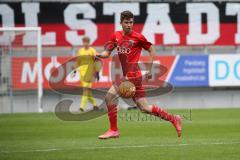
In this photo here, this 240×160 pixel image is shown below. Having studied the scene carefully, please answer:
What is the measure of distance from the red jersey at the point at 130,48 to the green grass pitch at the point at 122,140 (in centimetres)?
136

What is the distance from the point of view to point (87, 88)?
23.2 meters

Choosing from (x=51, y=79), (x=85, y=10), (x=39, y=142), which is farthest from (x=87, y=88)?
(x=39, y=142)

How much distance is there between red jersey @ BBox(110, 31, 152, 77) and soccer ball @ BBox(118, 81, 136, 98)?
0.80 ft

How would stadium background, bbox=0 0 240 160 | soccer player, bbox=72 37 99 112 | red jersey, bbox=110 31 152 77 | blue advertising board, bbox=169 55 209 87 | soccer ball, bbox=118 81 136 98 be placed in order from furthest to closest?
blue advertising board, bbox=169 55 209 87 → stadium background, bbox=0 0 240 160 → soccer player, bbox=72 37 99 112 → red jersey, bbox=110 31 152 77 → soccer ball, bbox=118 81 136 98

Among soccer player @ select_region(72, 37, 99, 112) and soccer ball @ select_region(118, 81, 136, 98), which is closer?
soccer ball @ select_region(118, 81, 136, 98)

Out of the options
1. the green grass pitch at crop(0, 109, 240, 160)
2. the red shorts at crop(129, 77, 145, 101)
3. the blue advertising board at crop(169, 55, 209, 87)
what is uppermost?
the red shorts at crop(129, 77, 145, 101)

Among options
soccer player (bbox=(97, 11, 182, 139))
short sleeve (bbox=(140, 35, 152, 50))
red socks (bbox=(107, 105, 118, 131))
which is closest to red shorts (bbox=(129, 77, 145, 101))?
soccer player (bbox=(97, 11, 182, 139))

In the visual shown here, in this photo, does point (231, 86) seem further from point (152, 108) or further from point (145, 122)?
point (152, 108)

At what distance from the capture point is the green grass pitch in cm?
1102

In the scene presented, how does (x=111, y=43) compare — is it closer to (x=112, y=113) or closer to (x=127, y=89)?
(x=127, y=89)

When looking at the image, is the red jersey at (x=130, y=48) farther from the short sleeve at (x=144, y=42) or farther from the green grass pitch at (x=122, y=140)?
the green grass pitch at (x=122, y=140)

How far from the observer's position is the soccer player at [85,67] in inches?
905

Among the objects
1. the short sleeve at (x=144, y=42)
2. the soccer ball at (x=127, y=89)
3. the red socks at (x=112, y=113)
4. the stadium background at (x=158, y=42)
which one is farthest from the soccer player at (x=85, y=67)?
the soccer ball at (x=127, y=89)

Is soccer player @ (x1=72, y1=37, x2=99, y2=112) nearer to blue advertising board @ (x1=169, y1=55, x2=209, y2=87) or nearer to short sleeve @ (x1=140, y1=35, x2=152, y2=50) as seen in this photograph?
blue advertising board @ (x1=169, y1=55, x2=209, y2=87)
